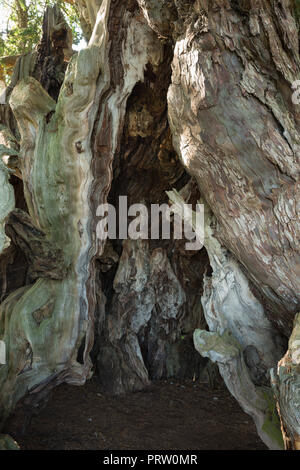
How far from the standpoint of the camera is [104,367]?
3533mm

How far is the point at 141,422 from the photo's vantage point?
3000 mm

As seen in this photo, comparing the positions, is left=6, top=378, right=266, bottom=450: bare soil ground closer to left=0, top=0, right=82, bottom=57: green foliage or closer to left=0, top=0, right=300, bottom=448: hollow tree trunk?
left=0, top=0, right=300, bottom=448: hollow tree trunk

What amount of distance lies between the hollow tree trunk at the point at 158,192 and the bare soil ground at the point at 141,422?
0.64 ft

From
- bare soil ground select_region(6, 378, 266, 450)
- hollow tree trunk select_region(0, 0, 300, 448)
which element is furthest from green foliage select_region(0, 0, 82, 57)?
bare soil ground select_region(6, 378, 266, 450)

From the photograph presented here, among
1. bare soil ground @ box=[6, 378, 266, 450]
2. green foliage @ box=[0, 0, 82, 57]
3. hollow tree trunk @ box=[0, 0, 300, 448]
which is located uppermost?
green foliage @ box=[0, 0, 82, 57]

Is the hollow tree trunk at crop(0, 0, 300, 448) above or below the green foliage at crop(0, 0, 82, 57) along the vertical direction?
below

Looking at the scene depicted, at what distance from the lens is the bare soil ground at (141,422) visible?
2.71 meters

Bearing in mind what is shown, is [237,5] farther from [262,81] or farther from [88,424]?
[88,424]

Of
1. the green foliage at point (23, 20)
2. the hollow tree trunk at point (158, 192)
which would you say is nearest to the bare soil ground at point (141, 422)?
the hollow tree trunk at point (158, 192)

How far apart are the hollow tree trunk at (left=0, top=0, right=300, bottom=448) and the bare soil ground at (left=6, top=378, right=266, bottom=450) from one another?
7.7 inches

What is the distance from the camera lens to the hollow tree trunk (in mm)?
2256

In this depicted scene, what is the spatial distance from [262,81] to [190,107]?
390 millimetres
